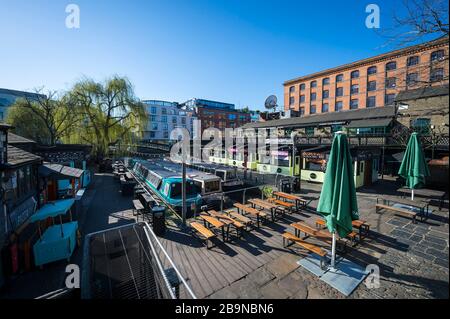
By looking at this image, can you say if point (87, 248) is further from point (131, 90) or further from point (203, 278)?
point (131, 90)

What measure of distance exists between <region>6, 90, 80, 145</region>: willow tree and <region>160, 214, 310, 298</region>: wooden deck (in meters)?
23.9

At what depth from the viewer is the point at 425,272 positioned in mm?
4887

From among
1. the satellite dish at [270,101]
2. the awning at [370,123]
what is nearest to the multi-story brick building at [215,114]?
the satellite dish at [270,101]

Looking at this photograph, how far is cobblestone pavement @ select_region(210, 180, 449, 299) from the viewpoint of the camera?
430 cm

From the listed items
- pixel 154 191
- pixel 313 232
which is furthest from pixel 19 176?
pixel 313 232

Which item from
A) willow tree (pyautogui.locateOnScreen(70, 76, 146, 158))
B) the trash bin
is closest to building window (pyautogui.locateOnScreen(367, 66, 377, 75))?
willow tree (pyautogui.locateOnScreen(70, 76, 146, 158))

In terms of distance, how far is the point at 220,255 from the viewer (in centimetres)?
599

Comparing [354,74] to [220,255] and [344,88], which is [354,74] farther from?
[220,255]

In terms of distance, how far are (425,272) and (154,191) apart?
1204cm

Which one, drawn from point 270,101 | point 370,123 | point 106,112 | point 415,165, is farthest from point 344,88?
point 106,112

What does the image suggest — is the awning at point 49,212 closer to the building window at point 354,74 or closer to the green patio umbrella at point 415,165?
the green patio umbrella at point 415,165

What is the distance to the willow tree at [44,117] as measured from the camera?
2248 centimetres

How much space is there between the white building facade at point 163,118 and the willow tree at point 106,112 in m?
33.1

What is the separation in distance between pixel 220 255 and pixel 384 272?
442cm
